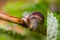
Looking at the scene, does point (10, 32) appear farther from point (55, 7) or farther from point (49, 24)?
point (55, 7)

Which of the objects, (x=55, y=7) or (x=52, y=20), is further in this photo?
(x=55, y=7)

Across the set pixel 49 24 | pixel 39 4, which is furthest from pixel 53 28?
pixel 39 4

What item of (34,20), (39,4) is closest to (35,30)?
(34,20)

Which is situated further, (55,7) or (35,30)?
(55,7)

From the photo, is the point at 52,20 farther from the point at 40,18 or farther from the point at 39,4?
the point at 39,4

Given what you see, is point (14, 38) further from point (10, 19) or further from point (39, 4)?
point (39, 4)

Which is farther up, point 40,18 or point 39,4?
point 39,4

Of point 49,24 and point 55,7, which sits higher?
point 55,7

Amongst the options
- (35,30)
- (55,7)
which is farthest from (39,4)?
(35,30)
